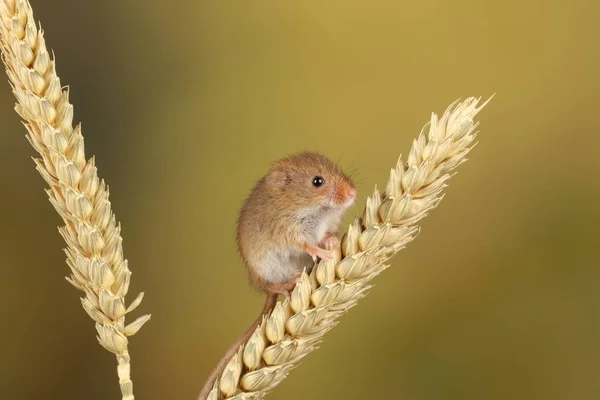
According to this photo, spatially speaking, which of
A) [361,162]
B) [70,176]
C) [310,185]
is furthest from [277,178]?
[361,162]

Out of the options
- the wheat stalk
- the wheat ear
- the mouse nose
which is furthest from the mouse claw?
the wheat ear

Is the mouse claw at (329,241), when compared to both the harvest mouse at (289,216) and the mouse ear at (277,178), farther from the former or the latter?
the mouse ear at (277,178)

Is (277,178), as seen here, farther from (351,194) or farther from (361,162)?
(361,162)

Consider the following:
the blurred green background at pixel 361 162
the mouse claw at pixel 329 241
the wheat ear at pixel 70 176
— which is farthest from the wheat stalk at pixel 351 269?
the blurred green background at pixel 361 162

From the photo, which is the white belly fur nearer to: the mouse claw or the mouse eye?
the mouse claw

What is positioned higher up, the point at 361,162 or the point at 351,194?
the point at 361,162
